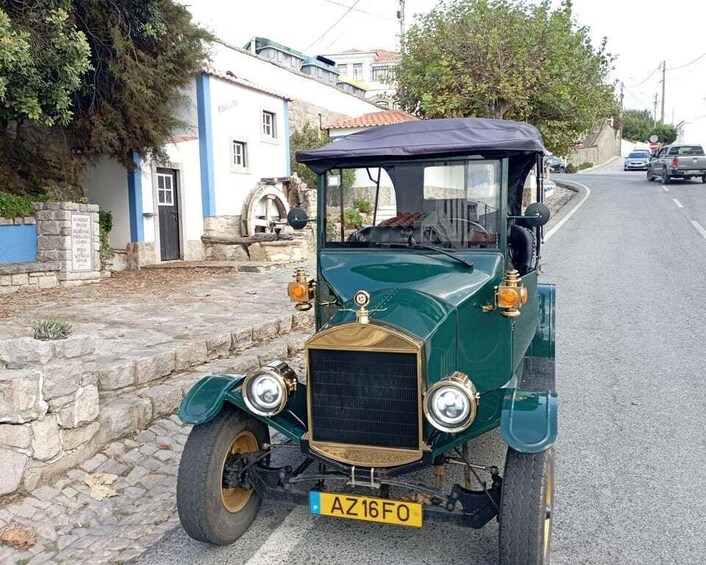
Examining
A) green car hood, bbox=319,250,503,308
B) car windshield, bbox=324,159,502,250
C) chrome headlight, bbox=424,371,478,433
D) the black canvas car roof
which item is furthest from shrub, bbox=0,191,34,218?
chrome headlight, bbox=424,371,478,433

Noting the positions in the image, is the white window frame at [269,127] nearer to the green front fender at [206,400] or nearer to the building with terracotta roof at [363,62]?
the green front fender at [206,400]

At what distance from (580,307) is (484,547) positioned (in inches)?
263

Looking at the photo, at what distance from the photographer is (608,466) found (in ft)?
14.6

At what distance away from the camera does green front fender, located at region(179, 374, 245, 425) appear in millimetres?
3451

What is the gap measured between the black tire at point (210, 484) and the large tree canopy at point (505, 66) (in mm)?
18765

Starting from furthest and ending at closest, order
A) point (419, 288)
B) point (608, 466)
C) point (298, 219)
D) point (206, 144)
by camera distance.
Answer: point (206, 144)
point (298, 219)
point (608, 466)
point (419, 288)

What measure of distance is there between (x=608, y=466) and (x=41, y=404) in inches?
150

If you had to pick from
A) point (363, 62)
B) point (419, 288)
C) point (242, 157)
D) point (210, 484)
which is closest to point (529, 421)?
point (419, 288)

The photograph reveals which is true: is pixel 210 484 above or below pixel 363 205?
below

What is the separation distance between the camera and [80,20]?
10695 millimetres

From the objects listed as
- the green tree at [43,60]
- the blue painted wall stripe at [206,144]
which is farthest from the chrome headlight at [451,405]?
the blue painted wall stripe at [206,144]

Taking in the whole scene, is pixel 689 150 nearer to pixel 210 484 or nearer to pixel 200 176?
pixel 200 176

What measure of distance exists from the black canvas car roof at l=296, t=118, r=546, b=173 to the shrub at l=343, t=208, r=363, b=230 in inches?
13.1

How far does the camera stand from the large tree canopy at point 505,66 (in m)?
20.5
